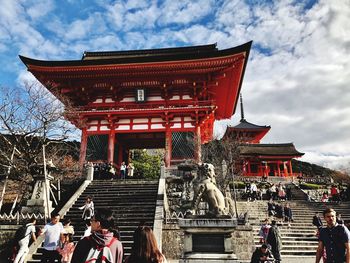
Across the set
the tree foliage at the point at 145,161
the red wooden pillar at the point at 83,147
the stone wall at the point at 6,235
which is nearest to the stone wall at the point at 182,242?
the stone wall at the point at 6,235

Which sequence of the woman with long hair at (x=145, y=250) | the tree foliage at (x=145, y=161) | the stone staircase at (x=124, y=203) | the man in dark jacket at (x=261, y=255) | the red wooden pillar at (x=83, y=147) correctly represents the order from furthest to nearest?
the tree foliage at (x=145, y=161)
the red wooden pillar at (x=83, y=147)
the stone staircase at (x=124, y=203)
the man in dark jacket at (x=261, y=255)
the woman with long hair at (x=145, y=250)

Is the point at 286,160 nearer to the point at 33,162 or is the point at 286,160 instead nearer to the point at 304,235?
the point at 304,235

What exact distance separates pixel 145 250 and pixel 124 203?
10.8m

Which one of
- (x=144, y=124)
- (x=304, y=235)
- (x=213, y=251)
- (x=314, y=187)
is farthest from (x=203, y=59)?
(x=314, y=187)

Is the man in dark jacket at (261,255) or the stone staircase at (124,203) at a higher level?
the stone staircase at (124,203)

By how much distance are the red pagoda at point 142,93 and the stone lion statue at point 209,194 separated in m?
11.8

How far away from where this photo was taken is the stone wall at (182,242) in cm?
1052

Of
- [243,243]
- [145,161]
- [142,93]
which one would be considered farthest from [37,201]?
[145,161]

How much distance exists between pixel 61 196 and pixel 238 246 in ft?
32.5

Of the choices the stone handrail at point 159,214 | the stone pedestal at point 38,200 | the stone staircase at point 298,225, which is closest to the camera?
the stone handrail at point 159,214

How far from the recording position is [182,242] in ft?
34.5

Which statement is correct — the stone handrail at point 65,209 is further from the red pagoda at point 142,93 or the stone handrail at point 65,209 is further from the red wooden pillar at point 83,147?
the red pagoda at point 142,93

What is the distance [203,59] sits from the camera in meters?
20.0

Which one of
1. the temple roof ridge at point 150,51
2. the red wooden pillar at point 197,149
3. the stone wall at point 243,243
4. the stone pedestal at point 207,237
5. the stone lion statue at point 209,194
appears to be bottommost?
the stone wall at point 243,243
